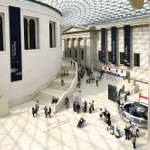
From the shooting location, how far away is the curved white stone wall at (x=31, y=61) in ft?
83.5

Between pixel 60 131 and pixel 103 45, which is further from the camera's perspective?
pixel 103 45

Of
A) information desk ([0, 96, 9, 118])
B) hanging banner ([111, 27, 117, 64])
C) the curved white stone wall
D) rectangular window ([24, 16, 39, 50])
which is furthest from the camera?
hanging banner ([111, 27, 117, 64])

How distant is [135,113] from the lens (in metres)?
21.2

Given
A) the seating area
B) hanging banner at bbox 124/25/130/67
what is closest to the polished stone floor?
the seating area

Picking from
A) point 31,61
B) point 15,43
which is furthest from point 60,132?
point 31,61

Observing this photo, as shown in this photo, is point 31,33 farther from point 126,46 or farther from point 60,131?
point 126,46

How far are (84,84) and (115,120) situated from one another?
50.6ft

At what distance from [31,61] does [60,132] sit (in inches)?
510

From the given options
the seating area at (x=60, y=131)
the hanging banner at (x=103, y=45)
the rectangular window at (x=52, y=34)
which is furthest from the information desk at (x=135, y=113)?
the hanging banner at (x=103, y=45)

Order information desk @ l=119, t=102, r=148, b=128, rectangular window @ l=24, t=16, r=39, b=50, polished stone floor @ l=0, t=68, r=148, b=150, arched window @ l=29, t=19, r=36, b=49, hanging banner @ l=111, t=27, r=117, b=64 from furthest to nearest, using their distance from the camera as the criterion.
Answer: hanging banner @ l=111, t=27, r=117, b=64 → arched window @ l=29, t=19, r=36, b=49 → rectangular window @ l=24, t=16, r=39, b=50 → information desk @ l=119, t=102, r=148, b=128 → polished stone floor @ l=0, t=68, r=148, b=150

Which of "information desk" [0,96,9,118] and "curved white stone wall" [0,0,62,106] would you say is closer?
"information desk" [0,96,9,118]

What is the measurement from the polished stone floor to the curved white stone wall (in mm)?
2514

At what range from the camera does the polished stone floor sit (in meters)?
16.3

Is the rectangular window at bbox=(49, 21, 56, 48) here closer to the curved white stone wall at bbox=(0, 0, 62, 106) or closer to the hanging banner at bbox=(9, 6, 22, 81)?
A: the curved white stone wall at bbox=(0, 0, 62, 106)
